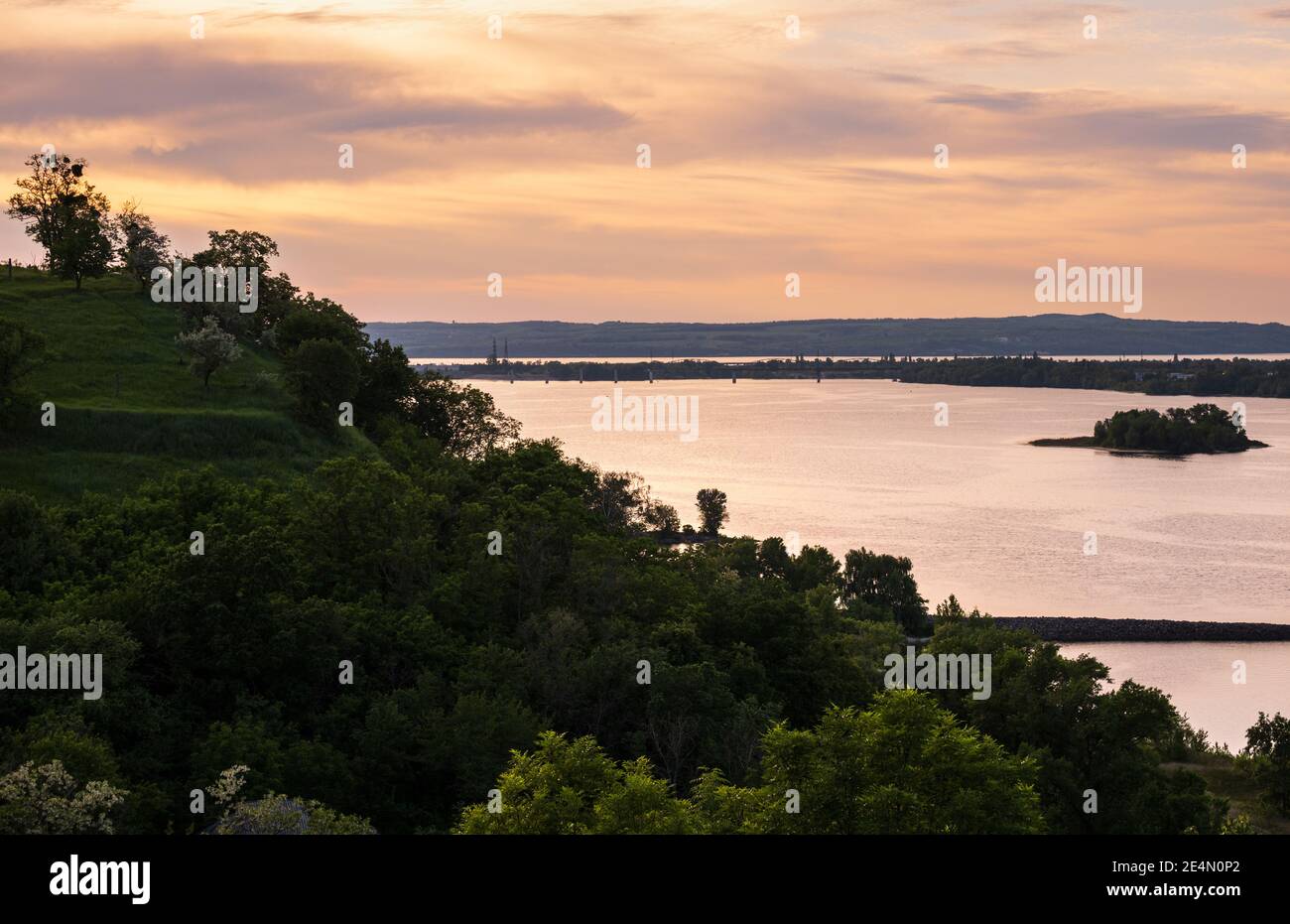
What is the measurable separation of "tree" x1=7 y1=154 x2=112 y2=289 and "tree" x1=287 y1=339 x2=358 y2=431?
894 inches

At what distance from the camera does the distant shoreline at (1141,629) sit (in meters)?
89.3

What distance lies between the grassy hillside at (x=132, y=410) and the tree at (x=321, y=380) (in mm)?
1230

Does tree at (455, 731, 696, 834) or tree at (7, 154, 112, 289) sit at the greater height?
tree at (7, 154, 112, 289)

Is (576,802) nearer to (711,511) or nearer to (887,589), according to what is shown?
(887,589)

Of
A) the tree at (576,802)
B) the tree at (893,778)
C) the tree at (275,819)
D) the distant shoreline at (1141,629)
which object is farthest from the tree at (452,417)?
the tree at (893,778)

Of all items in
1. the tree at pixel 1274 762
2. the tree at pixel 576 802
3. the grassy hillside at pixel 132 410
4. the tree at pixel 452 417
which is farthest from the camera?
the tree at pixel 452 417

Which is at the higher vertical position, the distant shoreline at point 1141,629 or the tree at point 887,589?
the tree at point 887,589

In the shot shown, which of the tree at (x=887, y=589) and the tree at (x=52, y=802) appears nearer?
the tree at (x=52, y=802)

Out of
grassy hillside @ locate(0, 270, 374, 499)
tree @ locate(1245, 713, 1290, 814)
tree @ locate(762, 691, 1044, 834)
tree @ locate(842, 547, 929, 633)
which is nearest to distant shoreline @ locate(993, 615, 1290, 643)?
tree @ locate(842, 547, 929, 633)

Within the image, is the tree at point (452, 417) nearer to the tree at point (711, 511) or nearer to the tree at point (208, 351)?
the tree at point (208, 351)

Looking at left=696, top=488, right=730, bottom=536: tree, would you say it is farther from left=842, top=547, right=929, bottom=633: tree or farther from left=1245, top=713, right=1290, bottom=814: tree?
left=1245, top=713, right=1290, bottom=814: tree

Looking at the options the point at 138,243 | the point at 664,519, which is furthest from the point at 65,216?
the point at 664,519

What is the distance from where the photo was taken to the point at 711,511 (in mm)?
119375

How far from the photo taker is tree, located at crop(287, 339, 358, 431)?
210 ft
